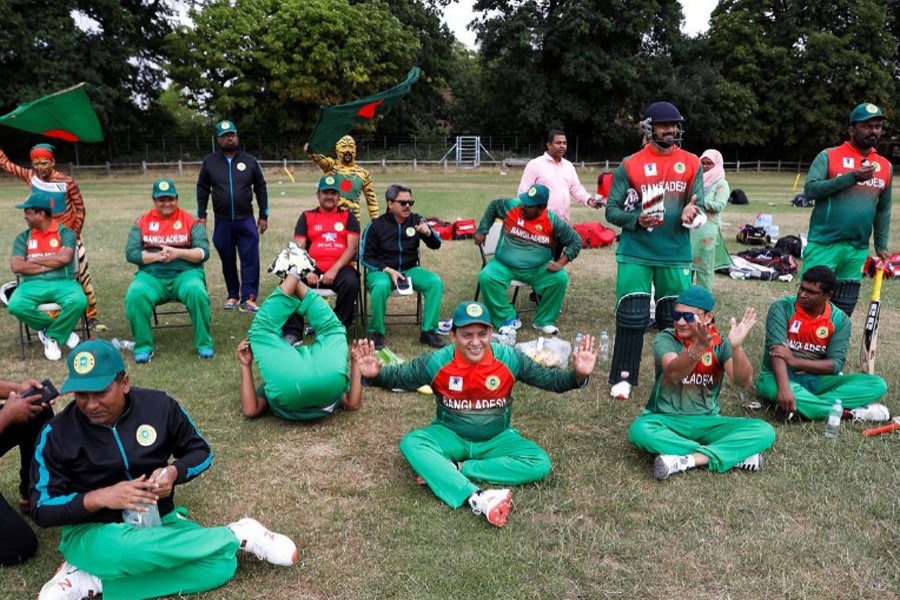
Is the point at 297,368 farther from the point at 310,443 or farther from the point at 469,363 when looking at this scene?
the point at 469,363

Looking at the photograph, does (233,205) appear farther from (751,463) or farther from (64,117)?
(751,463)

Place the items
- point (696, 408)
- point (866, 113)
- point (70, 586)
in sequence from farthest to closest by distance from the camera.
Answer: point (866, 113)
point (696, 408)
point (70, 586)

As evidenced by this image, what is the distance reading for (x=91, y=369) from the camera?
3195mm

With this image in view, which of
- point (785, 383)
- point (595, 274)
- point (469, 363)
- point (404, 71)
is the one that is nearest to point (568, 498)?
point (469, 363)

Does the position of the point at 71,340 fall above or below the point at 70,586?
above

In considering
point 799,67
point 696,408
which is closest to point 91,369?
point 696,408

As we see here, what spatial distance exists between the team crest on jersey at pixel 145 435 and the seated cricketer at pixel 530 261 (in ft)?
15.5

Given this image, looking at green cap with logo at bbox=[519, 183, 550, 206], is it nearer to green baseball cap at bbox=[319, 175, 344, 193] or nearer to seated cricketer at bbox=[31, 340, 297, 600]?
green baseball cap at bbox=[319, 175, 344, 193]

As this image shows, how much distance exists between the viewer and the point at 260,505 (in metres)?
4.22

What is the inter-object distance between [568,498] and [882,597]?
5.50 ft

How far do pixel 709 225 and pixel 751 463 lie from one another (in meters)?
4.57

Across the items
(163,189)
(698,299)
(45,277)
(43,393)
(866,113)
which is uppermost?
(866,113)

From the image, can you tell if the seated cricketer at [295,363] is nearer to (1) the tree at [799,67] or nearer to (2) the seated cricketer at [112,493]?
(2) the seated cricketer at [112,493]

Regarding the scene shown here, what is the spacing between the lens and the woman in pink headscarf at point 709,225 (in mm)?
8250
